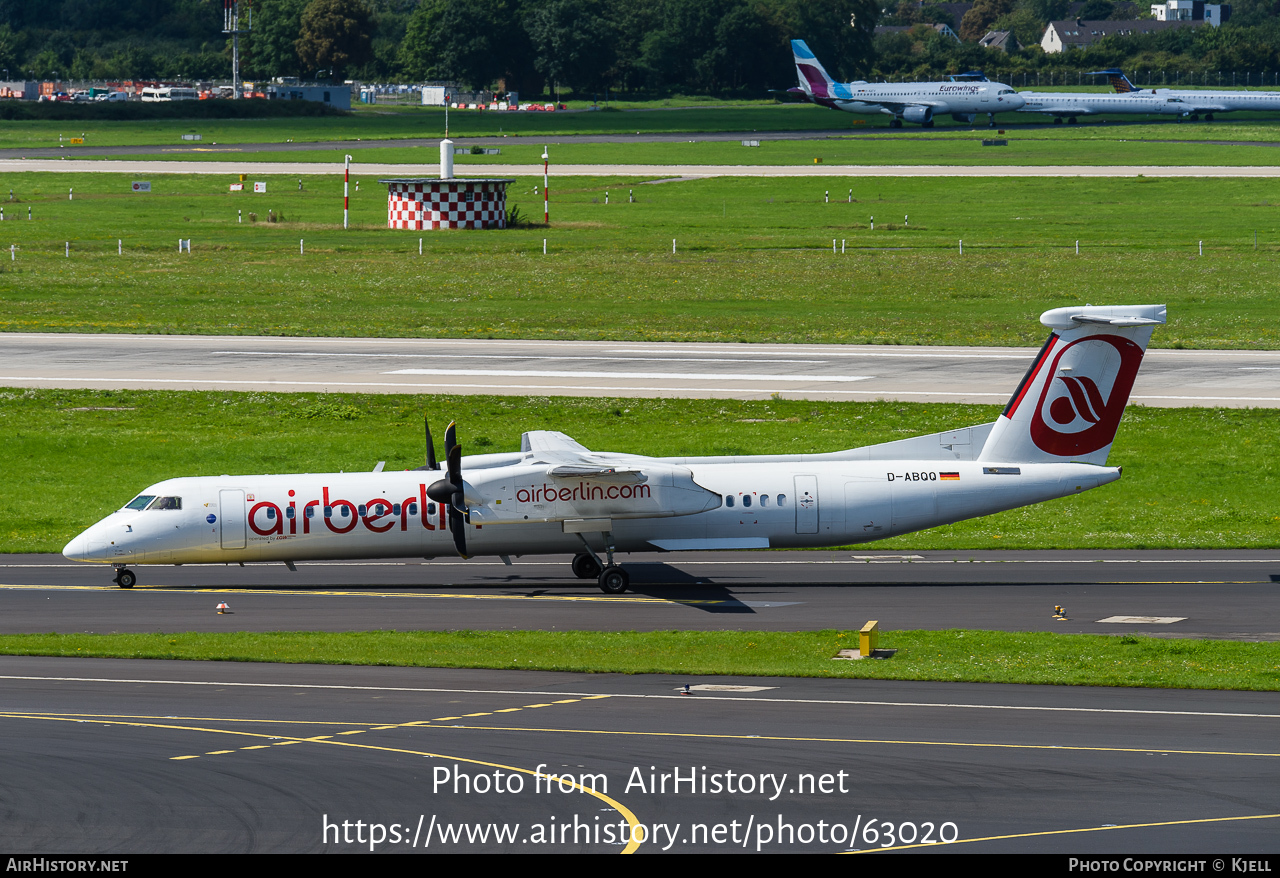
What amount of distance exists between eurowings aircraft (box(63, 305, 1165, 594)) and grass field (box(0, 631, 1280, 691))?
13.5 feet

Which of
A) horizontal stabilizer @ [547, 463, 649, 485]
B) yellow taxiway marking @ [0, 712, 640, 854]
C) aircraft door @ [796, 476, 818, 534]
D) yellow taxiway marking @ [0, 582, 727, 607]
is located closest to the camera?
yellow taxiway marking @ [0, 712, 640, 854]

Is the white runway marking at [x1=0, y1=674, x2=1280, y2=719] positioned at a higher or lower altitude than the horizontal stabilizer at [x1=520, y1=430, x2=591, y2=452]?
lower

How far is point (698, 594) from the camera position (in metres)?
31.9

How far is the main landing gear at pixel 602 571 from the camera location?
31.7 m

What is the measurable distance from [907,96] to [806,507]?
15134cm

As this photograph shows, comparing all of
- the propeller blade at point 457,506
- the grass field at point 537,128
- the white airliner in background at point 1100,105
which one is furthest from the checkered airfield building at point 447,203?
the white airliner in background at point 1100,105

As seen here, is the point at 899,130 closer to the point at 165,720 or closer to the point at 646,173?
the point at 646,173

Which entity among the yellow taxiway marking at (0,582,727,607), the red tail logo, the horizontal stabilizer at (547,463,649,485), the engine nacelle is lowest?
the yellow taxiway marking at (0,582,727,607)

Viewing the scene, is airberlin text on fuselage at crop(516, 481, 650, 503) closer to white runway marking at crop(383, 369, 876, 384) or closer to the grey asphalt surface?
the grey asphalt surface

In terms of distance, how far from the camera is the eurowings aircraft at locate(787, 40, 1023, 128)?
17212cm

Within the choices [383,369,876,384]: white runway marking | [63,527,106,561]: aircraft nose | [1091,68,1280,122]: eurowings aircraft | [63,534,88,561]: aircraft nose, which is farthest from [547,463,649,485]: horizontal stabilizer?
[1091,68,1280,122]: eurowings aircraft

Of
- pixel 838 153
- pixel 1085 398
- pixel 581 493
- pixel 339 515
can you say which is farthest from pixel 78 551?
pixel 838 153

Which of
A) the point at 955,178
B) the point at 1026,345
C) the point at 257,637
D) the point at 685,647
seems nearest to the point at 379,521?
the point at 257,637
